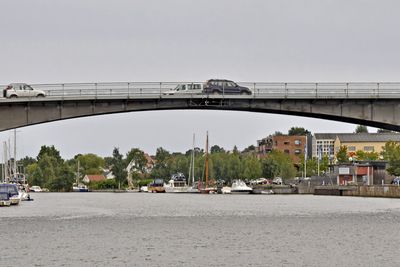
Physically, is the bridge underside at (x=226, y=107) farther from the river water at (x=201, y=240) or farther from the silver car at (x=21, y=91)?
the river water at (x=201, y=240)

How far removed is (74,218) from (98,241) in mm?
32886

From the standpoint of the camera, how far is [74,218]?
104500mm

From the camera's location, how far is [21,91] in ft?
278

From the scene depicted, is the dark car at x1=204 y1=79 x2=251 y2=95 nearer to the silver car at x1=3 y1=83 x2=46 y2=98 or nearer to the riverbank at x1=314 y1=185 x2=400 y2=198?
the silver car at x1=3 y1=83 x2=46 y2=98

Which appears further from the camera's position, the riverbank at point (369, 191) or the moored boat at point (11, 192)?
the riverbank at point (369, 191)

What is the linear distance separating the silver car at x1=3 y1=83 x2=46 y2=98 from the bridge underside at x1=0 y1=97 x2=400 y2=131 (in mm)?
2167

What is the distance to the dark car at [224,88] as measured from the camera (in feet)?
286

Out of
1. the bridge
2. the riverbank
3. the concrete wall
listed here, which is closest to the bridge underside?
the bridge

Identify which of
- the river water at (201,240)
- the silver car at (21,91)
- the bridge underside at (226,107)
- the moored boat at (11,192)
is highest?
the silver car at (21,91)

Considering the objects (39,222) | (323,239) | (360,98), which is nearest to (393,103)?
(360,98)

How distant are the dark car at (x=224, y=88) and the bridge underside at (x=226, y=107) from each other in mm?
940

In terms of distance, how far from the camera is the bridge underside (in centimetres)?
8269

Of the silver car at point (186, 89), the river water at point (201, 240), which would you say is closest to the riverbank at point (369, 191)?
the river water at point (201, 240)

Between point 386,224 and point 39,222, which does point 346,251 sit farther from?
point 39,222
